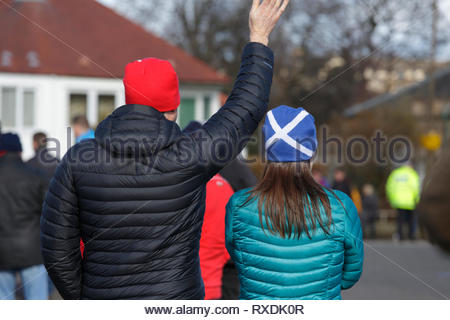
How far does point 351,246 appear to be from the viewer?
8.77ft

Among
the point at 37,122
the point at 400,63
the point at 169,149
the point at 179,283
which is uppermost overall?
the point at 400,63

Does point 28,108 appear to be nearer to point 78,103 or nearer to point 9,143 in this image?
point 78,103

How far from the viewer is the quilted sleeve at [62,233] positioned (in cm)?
254

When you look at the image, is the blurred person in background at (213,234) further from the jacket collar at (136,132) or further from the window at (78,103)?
the window at (78,103)

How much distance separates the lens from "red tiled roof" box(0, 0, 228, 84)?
23.7 m

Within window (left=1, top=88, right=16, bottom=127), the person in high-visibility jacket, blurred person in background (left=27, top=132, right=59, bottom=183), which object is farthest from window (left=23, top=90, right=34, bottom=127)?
blurred person in background (left=27, top=132, right=59, bottom=183)

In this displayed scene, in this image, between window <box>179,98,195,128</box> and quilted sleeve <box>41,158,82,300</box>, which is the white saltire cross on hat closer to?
quilted sleeve <box>41,158,82,300</box>

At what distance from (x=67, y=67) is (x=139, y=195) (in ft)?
73.6

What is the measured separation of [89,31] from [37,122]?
15.9 ft

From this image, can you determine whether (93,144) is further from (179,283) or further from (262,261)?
(262,261)

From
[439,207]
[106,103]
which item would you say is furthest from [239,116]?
[106,103]

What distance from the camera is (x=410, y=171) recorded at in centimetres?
1539

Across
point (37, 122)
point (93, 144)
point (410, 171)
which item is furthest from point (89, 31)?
point (93, 144)

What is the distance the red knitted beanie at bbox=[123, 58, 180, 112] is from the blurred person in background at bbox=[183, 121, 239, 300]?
1.11 m
